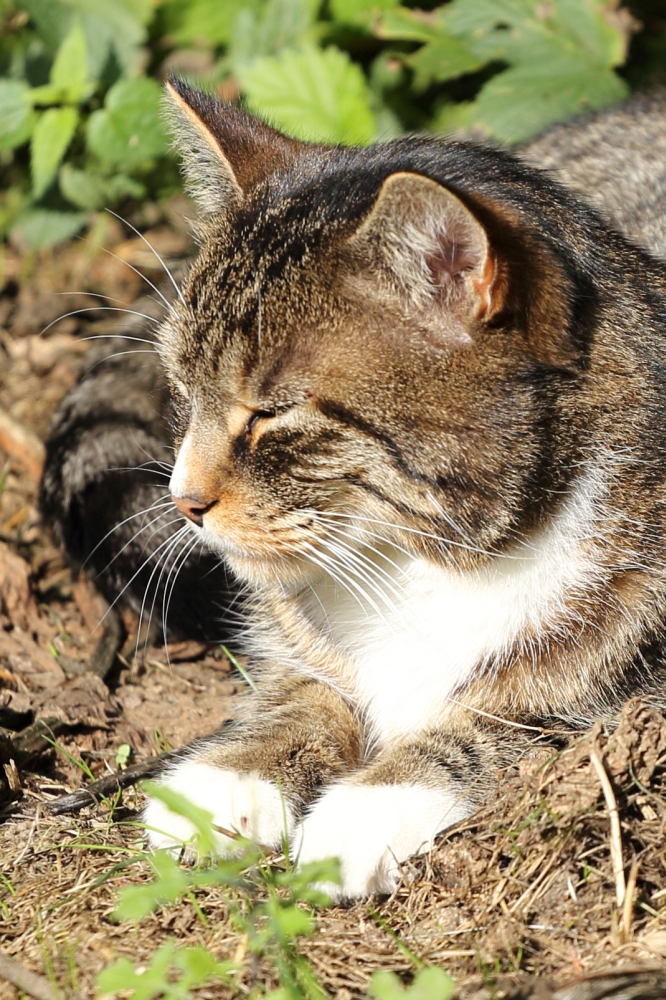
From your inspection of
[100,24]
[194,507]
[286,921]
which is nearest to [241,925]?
[286,921]

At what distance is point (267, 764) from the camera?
7.87 feet

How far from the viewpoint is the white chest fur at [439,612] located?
219cm

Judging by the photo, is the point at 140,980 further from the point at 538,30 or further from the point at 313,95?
the point at 538,30

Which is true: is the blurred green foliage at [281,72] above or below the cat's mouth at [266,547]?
above

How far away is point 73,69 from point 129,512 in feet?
5.93

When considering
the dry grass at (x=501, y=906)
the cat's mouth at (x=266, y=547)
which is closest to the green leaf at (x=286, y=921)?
the dry grass at (x=501, y=906)

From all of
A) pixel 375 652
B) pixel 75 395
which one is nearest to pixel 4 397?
pixel 75 395

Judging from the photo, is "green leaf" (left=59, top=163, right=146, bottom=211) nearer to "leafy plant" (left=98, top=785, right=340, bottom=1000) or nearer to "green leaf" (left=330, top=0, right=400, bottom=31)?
"green leaf" (left=330, top=0, right=400, bottom=31)

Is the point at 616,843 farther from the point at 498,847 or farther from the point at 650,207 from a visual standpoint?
the point at 650,207

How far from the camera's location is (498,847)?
80.7 inches

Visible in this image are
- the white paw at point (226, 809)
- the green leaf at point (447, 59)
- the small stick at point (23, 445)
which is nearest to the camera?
the white paw at point (226, 809)

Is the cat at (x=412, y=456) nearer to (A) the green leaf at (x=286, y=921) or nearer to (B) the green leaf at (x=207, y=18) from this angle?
(A) the green leaf at (x=286, y=921)

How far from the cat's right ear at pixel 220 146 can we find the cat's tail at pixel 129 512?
0.57 m

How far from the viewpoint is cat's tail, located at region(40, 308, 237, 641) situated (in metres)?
2.99
